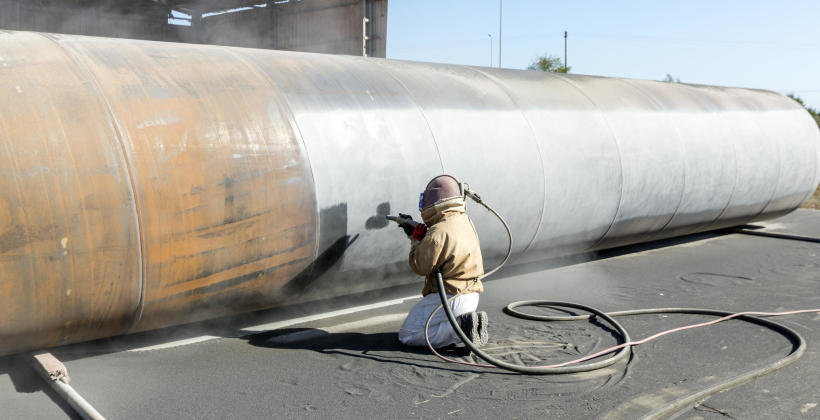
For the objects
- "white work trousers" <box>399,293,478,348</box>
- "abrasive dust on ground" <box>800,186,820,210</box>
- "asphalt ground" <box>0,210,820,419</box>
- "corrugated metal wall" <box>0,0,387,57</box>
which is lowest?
"abrasive dust on ground" <box>800,186,820,210</box>

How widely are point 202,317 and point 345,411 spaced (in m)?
1.72

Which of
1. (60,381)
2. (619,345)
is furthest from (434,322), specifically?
(60,381)

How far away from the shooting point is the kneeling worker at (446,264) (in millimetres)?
4711

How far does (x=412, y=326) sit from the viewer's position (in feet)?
16.2

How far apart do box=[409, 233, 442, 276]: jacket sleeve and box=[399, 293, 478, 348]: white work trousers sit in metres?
0.29

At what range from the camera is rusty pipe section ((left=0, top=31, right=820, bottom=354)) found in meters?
4.19

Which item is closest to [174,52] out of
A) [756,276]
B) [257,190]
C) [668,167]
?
[257,190]

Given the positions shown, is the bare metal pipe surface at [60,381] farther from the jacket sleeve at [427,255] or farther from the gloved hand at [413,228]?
the gloved hand at [413,228]

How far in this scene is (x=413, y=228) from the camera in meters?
5.13

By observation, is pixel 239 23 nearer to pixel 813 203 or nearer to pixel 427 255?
pixel 427 255

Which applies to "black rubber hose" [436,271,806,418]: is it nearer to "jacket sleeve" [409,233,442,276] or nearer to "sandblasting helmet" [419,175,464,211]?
"jacket sleeve" [409,233,442,276]

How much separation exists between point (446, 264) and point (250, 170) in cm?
155

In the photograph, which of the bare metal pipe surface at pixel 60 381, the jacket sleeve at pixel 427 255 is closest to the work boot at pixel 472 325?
the jacket sleeve at pixel 427 255

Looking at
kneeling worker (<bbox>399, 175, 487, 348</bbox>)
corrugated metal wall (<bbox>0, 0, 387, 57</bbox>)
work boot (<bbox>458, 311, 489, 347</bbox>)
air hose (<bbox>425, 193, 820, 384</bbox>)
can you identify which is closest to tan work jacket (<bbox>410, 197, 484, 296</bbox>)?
kneeling worker (<bbox>399, 175, 487, 348</bbox>)
